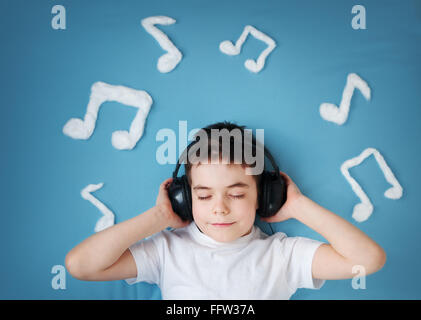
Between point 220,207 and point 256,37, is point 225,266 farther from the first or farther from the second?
point 256,37

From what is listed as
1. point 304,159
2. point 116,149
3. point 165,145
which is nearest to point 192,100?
point 165,145

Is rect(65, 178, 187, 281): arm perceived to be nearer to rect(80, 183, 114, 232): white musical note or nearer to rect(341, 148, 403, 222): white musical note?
rect(80, 183, 114, 232): white musical note

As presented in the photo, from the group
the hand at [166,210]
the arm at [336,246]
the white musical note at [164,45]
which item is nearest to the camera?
the arm at [336,246]

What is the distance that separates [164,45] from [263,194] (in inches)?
22.1

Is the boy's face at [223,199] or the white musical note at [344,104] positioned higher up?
the white musical note at [344,104]

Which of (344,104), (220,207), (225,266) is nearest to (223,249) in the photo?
(225,266)

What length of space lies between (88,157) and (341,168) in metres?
0.80

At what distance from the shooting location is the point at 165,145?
4.01ft

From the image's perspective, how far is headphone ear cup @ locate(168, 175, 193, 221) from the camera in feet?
3.53

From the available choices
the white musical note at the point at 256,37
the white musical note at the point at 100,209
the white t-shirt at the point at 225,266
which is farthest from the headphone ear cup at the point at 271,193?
the white musical note at the point at 100,209

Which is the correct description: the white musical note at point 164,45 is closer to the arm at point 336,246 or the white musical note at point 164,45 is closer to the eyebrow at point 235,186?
the eyebrow at point 235,186

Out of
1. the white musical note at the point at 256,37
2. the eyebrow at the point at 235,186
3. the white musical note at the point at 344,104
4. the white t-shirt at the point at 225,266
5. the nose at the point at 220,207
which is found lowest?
the white t-shirt at the point at 225,266

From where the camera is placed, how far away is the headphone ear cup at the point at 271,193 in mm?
1077

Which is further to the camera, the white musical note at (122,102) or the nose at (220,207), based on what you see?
the white musical note at (122,102)
